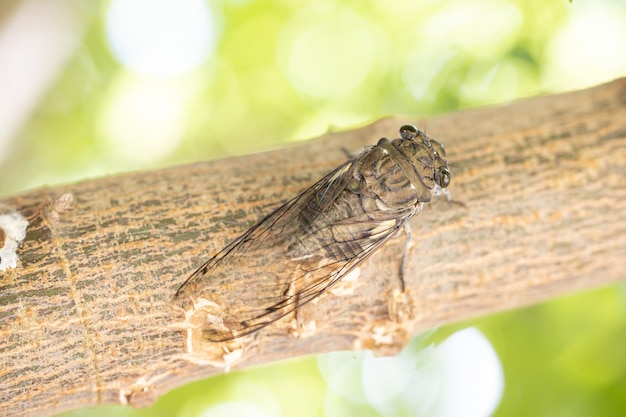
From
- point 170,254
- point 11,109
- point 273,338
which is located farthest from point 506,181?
point 11,109

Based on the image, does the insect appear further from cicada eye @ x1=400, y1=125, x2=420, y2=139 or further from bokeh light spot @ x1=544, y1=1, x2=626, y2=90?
bokeh light spot @ x1=544, y1=1, x2=626, y2=90

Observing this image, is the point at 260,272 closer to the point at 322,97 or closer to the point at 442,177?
the point at 442,177

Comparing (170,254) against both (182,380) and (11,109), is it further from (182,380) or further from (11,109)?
(11,109)

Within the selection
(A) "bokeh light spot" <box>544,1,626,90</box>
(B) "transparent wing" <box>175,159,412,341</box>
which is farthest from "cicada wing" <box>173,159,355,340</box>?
(A) "bokeh light spot" <box>544,1,626,90</box>

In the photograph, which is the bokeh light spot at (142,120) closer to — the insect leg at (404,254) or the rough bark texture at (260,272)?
the rough bark texture at (260,272)

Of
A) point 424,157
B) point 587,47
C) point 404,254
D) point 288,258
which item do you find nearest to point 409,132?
point 424,157

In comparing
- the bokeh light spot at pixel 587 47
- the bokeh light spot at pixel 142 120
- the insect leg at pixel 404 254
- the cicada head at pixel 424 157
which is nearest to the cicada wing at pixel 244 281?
the insect leg at pixel 404 254
